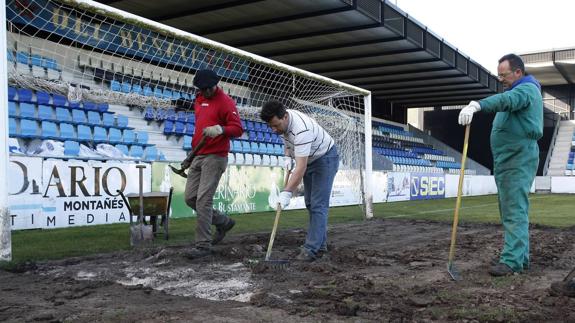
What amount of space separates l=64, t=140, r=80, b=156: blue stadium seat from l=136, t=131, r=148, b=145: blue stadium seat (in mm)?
2325

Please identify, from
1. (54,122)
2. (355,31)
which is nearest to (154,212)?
(54,122)

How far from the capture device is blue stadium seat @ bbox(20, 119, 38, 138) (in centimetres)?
1145

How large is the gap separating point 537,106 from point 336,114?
29.6ft

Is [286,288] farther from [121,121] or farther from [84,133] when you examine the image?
[121,121]

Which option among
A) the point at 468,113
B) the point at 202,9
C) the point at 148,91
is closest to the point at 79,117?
the point at 148,91

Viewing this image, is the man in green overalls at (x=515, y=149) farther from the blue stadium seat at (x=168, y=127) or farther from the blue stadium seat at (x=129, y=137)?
the blue stadium seat at (x=168, y=127)

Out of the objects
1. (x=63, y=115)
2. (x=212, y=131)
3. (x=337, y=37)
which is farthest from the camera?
(x=337, y=37)

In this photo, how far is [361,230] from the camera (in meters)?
8.83

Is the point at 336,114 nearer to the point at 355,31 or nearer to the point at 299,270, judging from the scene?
the point at 355,31

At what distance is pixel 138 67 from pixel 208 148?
652cm

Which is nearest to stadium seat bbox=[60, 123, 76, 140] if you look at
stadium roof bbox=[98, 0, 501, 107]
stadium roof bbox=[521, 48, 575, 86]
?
stadium roof bbox=[98, 0, 501, 107]

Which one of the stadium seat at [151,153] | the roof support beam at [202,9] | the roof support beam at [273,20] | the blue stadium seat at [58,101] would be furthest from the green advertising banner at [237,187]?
the roof support beam at [273,20]

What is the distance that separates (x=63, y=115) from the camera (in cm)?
1302

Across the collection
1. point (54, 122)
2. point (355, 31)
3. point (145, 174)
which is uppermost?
point (355, 31)
